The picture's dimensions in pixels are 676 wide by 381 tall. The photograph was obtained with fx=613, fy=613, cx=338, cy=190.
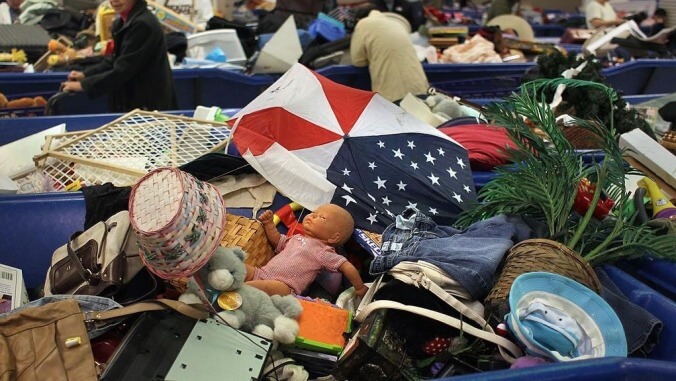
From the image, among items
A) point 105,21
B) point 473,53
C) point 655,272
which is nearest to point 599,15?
point 473,53

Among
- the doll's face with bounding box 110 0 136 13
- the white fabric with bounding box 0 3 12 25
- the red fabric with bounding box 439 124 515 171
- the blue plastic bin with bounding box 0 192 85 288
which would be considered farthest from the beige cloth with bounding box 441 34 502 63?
the white fabric with bounding box 0 3 12 25

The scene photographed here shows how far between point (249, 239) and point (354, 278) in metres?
0.43

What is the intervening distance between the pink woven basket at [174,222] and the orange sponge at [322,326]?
39 centimetres

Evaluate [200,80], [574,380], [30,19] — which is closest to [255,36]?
[200,80]

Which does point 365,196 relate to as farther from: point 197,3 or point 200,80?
point 197,3

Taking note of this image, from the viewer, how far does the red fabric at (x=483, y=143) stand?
120 inches

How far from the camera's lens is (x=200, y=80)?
493 cm

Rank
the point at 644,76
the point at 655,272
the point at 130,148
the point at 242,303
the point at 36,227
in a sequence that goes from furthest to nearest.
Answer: the point at 644,76 < the point at 130,148 < the point at 36,227 < the point at 655,272 < the point at 242,303

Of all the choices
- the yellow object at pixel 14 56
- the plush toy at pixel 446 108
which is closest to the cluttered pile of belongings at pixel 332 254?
the plush toy at pixel 446 108

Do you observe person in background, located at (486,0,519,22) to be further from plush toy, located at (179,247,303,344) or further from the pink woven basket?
the pink woven basket

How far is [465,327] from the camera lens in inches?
70.9

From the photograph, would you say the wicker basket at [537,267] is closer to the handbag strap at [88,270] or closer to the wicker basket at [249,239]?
the wicker basket at [249,239]

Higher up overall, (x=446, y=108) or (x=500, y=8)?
(x=446, y=108)

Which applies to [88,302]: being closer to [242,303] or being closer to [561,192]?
[242,303]
